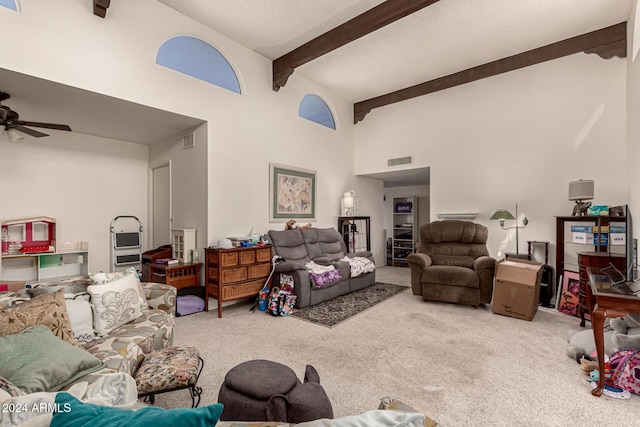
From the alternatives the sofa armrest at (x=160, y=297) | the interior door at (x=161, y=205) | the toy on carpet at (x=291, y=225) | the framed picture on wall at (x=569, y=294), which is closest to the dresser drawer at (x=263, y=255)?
the toy on carpet at (x=291, y=225)

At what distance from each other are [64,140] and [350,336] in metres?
4.86

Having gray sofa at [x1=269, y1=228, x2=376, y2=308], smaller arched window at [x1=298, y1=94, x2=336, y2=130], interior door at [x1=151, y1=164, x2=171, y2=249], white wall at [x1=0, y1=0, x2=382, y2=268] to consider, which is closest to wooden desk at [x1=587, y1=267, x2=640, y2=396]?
gray sofa at [x1=269, y1=228, x2=376, y2=308]

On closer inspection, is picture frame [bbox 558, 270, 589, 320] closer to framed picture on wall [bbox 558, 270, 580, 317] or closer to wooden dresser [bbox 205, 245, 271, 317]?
framed picture on wall [bbox 558, 270, 580, 317]

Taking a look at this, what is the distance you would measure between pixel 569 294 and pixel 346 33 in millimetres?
4283

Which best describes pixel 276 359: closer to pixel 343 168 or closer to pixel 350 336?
pixel 350 336

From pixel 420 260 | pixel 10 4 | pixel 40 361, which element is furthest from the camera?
pixel 420 260

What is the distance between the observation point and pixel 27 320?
1.55 metres

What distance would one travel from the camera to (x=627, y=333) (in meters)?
2.35

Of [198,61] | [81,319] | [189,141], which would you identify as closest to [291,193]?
[189,141]

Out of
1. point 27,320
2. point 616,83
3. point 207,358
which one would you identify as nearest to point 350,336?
point 207,358

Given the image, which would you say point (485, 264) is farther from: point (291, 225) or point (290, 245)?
point (291, 225)

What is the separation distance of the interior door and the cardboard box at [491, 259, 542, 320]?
4739 mm

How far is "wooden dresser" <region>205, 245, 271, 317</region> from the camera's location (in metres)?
3.66

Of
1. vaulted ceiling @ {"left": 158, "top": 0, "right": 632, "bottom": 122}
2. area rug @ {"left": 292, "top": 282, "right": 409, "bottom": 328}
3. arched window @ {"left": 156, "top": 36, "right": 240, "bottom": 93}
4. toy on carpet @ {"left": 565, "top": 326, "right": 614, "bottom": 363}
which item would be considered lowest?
area rug @ {"left": 292, "top": 282, "right": 409, "bottom": 328}
